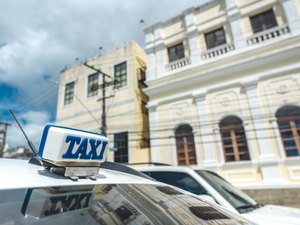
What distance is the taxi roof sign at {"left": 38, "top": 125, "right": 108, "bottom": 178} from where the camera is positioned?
1.18 meters

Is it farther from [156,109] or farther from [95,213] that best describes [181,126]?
[95,213]

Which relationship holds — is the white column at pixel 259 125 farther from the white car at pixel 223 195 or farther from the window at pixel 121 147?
the window at pixel 121 147

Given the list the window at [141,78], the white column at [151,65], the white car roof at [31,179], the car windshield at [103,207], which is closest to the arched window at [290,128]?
the white column at [151,65]

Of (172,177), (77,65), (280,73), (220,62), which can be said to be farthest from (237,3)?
(77,65)

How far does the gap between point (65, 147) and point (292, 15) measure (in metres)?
11.9

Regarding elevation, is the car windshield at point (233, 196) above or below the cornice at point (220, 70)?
below

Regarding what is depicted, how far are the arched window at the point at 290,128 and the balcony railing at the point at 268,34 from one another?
11.3 feet

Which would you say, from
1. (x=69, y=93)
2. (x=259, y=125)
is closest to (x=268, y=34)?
(x=259, y=125)

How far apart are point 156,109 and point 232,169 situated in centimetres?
510

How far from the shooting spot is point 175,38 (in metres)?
13.1

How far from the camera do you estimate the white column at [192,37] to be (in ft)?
38.9

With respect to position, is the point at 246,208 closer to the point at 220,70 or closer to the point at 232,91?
the point at 232,91

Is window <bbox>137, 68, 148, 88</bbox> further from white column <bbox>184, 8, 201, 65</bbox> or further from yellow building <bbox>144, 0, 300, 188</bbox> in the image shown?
white column <bbox>184, 8, 201, 65</bbox>

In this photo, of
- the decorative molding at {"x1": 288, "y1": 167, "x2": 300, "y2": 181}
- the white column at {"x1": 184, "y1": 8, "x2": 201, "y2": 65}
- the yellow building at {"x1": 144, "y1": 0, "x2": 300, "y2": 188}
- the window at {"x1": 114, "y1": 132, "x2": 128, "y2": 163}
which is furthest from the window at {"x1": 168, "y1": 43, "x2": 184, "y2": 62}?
the decorative molding at {"x1": 288, "y1": 167, "x2": 300, "y2": 181}
